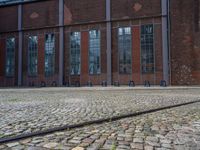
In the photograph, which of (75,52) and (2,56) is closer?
(75,52)

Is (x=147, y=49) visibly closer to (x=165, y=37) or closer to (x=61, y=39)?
(x=165, y=37)

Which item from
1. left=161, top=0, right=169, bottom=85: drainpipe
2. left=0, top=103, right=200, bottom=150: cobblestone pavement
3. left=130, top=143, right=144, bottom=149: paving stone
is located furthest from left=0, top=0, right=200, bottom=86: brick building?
left=130, top=143, right=144, bottom=149: paving stone

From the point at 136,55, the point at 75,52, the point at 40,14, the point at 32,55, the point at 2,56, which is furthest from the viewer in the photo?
the point at 2,56

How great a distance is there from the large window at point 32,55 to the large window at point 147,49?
15142 mm

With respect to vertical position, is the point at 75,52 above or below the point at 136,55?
above

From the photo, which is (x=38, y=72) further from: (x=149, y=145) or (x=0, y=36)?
(x=149, y=145)

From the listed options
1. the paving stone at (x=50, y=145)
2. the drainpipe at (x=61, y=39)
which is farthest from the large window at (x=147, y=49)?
the paving stone at (x=50, y=145)

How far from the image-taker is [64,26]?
38.0 metres

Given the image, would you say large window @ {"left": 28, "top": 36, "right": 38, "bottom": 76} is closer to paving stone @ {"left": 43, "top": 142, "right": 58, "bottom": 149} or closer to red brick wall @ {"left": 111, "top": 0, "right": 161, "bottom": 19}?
red brick wall @ {"left": 111, "top": 0, "right": 161, "bottom": 19}

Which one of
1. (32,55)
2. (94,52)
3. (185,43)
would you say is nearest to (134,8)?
(94,52)

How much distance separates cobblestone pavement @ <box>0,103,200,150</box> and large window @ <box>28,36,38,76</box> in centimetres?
3540

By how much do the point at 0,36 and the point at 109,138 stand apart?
41789 mm

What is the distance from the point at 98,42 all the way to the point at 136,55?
5.28 metres

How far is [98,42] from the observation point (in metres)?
36.0
